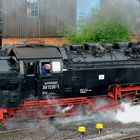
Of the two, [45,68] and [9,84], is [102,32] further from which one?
[9,84]

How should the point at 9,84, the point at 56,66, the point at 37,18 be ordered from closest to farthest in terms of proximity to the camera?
the point at 9,84, the point at 56,66, the point at 37,18

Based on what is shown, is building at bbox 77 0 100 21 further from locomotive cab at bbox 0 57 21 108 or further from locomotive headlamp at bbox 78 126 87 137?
locomotive headlamp at bbox 78 126 87 137

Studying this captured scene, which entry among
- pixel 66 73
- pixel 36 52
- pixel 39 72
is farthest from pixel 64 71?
pixel 36 52

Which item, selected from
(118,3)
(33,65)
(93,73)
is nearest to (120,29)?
(118,3)

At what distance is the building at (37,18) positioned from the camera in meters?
21.8

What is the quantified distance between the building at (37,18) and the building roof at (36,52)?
30.3ft

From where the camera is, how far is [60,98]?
12.3m

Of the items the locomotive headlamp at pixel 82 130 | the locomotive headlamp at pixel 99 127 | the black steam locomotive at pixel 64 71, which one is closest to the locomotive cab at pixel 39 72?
the black steam locomotive at pixel 64 71

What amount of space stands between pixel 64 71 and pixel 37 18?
1093cm

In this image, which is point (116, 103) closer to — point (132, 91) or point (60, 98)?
point (132, 91)

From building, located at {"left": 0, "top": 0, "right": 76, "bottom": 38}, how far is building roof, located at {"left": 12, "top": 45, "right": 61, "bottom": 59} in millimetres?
9249

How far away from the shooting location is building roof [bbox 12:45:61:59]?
11812 mm

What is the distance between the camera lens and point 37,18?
2256 cm

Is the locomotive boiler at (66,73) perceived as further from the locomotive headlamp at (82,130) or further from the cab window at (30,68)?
the locomotive headlamp at (82,130)
